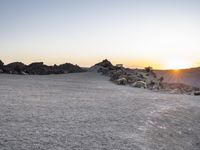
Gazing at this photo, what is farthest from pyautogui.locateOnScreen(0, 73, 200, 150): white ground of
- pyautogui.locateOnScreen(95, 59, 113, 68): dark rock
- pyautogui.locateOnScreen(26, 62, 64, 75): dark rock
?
pyautogui.locateOnScreen(95, 59, 113, 68): dark rock

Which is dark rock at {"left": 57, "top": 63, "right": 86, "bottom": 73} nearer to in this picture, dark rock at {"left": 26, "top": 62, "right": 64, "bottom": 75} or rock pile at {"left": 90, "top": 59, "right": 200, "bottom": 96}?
dark rock at {"left": 26, "top": 62, "right": 64, "bottom": 75}

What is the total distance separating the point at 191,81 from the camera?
26.4 metres

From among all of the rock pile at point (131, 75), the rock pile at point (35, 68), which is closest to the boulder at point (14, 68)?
the rock pile at point (35, 68)

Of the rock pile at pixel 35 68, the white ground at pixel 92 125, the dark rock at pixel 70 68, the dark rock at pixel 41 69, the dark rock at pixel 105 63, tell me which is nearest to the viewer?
the white ground at pixel 92 125

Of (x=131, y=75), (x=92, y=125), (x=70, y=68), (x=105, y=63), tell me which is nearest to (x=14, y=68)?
(x=70, y=68)

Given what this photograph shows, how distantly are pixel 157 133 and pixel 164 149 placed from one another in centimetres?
95

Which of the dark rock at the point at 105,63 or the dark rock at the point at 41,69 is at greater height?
the dark rock at the point at 105,63

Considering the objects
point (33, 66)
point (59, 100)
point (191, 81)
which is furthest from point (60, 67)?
point (59, 100)

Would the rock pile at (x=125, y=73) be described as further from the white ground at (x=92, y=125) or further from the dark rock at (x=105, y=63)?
the white ground at (x=92, y=125)

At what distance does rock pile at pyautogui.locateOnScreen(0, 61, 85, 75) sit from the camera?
1016 inches

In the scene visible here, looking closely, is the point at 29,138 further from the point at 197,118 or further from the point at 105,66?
the point at 105,66

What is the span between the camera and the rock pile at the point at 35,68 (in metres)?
25.8

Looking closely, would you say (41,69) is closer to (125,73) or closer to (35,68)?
(35,68)

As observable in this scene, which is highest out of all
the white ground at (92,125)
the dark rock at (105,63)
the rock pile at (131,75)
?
the dark rock at (105,63)
